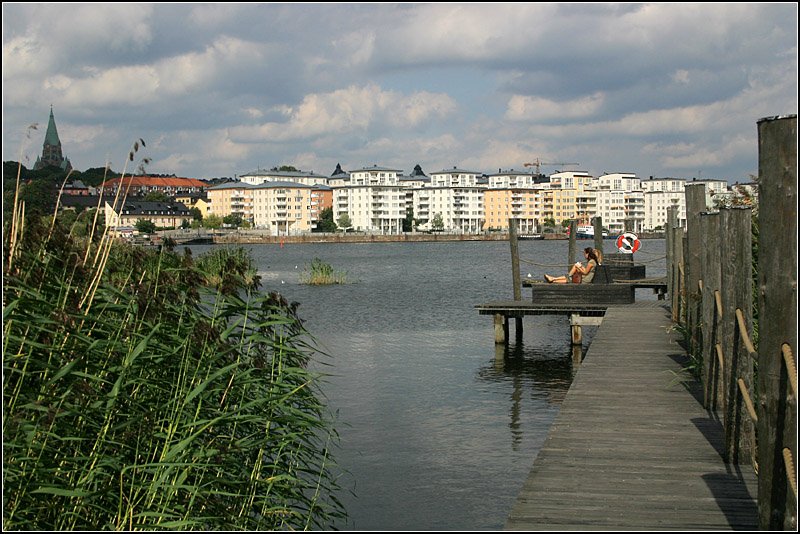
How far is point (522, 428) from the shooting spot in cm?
1264

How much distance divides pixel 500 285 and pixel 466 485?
35158 mm

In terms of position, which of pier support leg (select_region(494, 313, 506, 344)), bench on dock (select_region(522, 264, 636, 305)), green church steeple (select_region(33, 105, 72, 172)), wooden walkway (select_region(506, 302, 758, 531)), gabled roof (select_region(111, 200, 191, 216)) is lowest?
pier support leg (select_region(494, 313, 506, 344))

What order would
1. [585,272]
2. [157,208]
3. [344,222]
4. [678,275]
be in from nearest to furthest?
1. [678,275]
2. [585,272]
3. [157,208]
4. [344,222]

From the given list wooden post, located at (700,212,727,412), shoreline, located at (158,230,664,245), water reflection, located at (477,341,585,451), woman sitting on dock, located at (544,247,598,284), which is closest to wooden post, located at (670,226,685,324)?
water reflection, located at (477,341,585,451)

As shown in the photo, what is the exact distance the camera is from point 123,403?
20.3 ft

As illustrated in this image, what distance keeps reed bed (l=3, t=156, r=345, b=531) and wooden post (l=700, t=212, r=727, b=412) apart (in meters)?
3.50

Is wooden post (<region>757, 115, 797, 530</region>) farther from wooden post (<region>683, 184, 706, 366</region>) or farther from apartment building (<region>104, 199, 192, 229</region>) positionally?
apartment building (<region>104, 199, 192, 229</region>)

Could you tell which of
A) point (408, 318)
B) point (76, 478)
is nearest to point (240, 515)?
point (76, 478)

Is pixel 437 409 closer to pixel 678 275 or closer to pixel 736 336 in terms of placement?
pixel 678 275

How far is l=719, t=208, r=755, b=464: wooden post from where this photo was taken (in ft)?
19.5

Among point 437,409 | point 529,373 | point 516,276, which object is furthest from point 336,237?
point 437,409

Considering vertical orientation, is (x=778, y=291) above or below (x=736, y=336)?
above

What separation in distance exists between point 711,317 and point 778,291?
396cm

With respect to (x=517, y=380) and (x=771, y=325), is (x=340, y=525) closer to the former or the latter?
(x=771, y=325)
